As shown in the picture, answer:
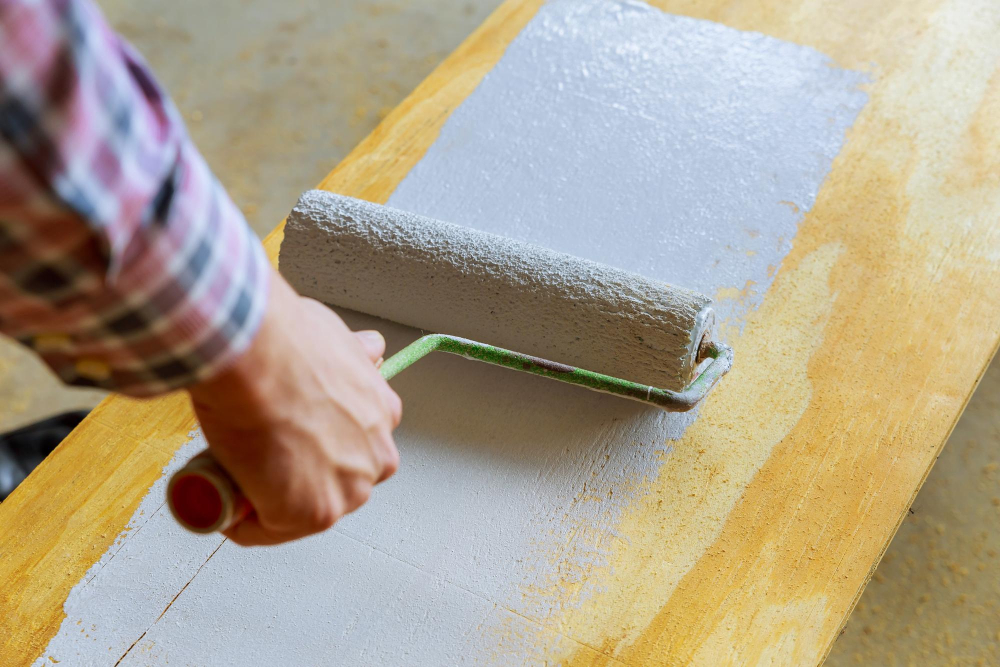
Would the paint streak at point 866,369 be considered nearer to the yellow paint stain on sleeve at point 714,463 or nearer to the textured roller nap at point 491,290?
the yellow paint stain on sleeve at point 714,463

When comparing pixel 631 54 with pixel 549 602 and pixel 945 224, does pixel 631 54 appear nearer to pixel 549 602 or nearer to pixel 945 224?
pixel 945 224

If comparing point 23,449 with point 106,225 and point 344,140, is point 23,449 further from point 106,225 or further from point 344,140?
point 344,140

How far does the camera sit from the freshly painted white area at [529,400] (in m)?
1.08

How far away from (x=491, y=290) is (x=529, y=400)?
184mm

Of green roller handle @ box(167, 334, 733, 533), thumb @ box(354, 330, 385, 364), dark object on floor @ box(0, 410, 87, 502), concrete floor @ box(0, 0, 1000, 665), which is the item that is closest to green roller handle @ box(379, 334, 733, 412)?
green roller handle @ box(167, 334, 733, 533)

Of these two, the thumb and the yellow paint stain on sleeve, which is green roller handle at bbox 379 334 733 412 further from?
the thumb

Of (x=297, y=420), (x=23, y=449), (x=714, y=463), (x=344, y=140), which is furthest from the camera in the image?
(x=344, y=140)

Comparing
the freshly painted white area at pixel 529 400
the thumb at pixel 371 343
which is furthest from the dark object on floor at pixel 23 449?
the thumb at pixel 371 343

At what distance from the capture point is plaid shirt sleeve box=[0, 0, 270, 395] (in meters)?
0.54

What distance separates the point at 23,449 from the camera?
66.6 inches

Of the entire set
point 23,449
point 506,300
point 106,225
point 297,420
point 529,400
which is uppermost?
point 106,225

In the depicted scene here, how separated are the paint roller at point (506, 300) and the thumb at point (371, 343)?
0.51 feet

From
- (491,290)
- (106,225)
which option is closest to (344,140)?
(491,290)

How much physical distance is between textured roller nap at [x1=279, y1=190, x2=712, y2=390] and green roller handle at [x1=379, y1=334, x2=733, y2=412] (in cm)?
2
